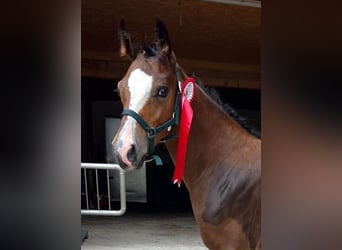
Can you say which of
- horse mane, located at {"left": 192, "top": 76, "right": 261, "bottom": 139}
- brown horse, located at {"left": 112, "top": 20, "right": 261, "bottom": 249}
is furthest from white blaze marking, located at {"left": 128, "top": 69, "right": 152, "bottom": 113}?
horse mane, located at {"left": 192, "top": 76, "right": 261, "bottom": 139}

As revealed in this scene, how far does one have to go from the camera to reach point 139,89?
205 centimetres

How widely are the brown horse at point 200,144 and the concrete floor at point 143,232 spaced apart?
241 cm

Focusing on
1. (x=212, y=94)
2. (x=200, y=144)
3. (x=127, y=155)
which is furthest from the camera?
(x=212, y=94)

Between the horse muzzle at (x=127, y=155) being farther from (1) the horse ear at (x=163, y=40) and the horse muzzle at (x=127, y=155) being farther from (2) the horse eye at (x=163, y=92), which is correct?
(1) the horse ear at (x=163, y=40)

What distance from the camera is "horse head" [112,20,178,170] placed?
201cm

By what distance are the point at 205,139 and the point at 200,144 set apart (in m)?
0.03

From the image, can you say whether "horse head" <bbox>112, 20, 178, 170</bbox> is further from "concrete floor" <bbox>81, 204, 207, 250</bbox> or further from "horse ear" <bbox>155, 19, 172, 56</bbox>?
"concrete floor" <bbox>81, 204, 207, 250</bbox>

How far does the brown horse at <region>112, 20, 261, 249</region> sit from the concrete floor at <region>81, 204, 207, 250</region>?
241 centimetres

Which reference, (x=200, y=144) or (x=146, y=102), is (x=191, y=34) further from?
(x=146, y=102)

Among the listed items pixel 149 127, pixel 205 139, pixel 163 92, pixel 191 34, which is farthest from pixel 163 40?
pixel 191 34

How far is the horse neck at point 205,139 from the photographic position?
2.22 metres
